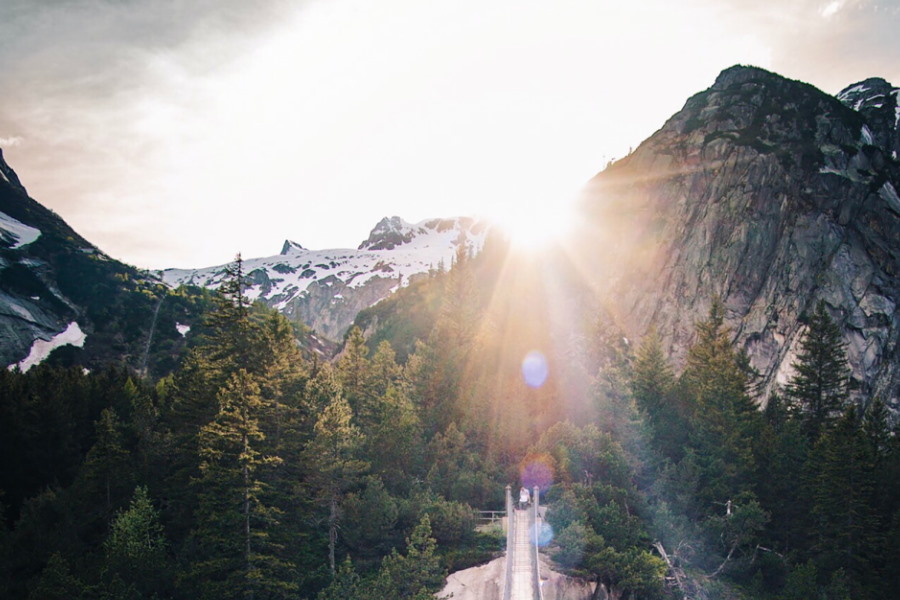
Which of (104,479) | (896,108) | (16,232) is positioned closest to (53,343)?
(16,232)

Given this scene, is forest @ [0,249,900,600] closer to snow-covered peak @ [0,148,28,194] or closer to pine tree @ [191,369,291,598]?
pine tree @ [191,369,291,598]

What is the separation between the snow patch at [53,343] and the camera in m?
92.2

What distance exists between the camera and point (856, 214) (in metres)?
68.1

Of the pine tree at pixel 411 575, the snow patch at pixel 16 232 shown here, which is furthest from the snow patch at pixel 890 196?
the snow patch at pixel 16 232

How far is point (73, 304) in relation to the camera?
370 feet

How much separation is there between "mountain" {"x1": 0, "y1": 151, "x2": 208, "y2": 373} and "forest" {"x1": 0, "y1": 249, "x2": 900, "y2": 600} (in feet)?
203

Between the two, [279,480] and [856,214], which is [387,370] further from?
[856,214]

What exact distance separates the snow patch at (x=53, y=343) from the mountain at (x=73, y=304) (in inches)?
5.8

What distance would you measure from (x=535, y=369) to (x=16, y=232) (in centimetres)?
14387

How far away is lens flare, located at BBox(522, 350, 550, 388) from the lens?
46906 millimetres

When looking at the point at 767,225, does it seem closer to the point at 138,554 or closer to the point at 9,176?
the point at 138,554

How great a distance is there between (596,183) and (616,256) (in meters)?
19.2

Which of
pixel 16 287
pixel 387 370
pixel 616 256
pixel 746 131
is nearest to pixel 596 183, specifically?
pixel 616 256

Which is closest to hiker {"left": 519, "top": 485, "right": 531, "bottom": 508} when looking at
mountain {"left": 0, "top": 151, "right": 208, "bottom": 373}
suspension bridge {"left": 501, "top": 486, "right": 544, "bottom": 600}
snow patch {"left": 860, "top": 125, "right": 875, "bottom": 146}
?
suspension bridge {"left": 501, "top": 486, "right": 544, "bottom": 600}
